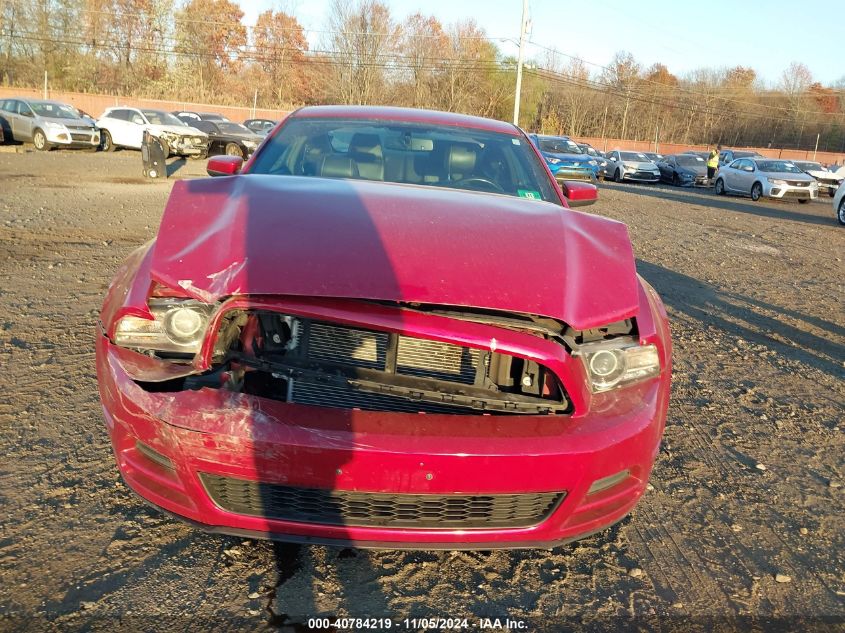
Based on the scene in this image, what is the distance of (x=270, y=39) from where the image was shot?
58656mm

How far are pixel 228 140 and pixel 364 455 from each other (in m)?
23.5

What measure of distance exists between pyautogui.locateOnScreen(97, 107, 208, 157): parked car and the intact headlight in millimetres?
21564

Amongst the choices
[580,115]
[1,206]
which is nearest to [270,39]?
[580,115]

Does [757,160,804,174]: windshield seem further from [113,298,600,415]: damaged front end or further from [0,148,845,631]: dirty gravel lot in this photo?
[113,298,600,415]: damaged front end

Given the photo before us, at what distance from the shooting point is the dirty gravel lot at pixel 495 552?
7.06 ft

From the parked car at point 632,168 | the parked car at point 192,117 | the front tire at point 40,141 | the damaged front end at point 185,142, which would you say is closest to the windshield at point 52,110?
the front tire at point 40,141

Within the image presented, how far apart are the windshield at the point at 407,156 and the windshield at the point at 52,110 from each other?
Result: 22.9 m

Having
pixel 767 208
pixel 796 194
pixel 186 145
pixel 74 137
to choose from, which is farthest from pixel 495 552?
pixel 74 137

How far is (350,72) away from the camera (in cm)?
5000

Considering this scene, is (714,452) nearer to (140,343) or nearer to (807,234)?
(140,343)

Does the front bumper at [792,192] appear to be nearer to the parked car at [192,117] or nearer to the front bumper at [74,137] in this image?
the parked car at [192,117]

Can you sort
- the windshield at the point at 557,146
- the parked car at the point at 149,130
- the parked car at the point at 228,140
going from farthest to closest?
1. the windshield at the point at 557,146
2. the parked car at the point at 228,140
3. the parked car at the point at 149,130

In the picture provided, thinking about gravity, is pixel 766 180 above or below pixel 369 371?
above

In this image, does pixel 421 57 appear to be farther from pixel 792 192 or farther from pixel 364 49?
pixel 792 192
